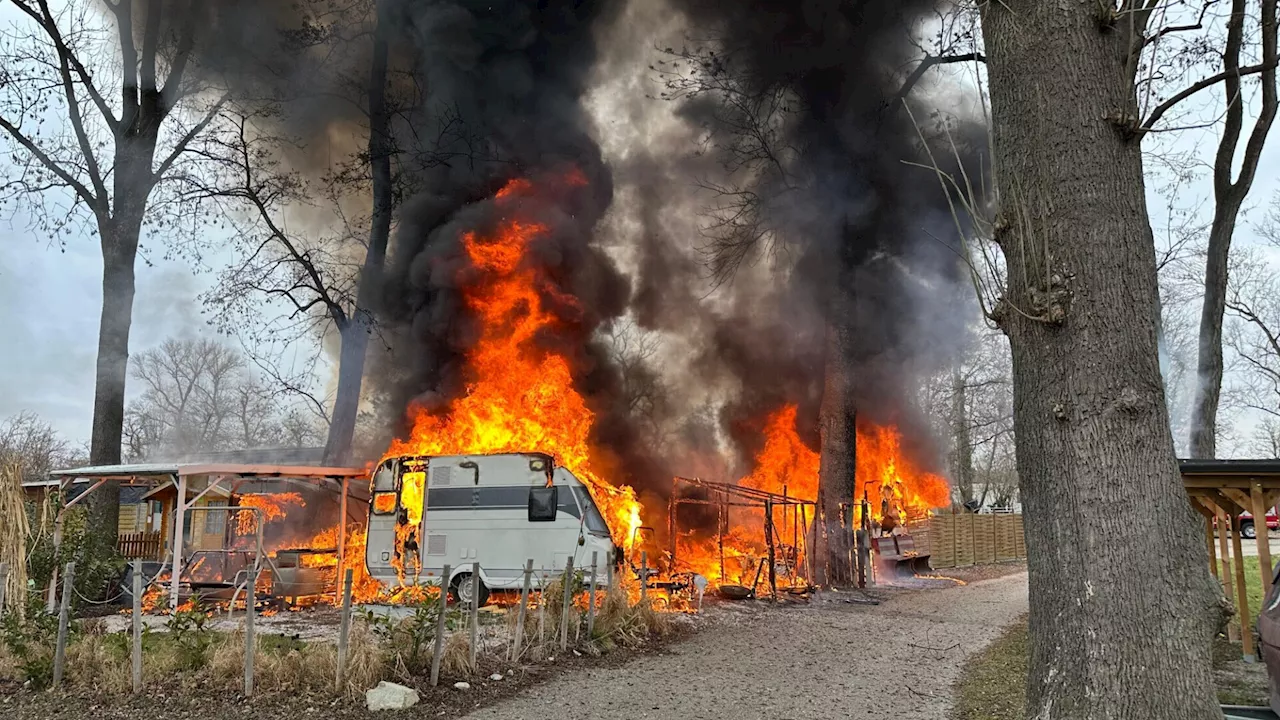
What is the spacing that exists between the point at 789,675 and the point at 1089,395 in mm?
5448

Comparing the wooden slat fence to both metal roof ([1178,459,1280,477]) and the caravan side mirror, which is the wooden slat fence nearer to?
the caravan side mirror

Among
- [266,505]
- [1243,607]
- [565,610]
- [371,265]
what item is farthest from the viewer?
[371,265]

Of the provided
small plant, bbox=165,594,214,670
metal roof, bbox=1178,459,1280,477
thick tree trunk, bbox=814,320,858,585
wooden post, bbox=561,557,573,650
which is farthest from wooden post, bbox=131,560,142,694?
thick tree trunk, bbox=814,320,858,585

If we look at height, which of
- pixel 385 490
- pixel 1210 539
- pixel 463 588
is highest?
pixel 385 490

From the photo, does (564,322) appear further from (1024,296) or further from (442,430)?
(1024,296)

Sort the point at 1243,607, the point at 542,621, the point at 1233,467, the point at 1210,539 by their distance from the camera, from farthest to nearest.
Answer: the point at 1210,539 < the point at 1243,607 < the point at 542,621 < the point at 1233,467

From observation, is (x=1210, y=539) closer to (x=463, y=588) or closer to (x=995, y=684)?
(x=995, y=684)

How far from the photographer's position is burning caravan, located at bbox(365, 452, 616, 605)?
12219mm

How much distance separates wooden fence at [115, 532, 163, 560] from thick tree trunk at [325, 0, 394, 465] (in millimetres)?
4083

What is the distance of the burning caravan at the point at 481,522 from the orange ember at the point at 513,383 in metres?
2.62

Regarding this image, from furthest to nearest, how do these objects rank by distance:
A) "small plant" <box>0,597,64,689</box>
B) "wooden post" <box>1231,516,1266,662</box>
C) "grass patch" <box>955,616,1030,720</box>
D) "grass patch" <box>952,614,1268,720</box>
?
"wooden post" <box>1231,516,1266,662</box> < "small plant" <box>0,597,64,689</box> < "grass patch" <box>952,614,1268,720</box> < "grass patch" <box>955,616,1030,720</box>

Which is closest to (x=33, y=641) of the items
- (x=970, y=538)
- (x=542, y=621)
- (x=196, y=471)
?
(x=196, y=471)

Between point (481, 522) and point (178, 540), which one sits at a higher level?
point (481, 522)

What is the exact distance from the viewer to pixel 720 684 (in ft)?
25.3
